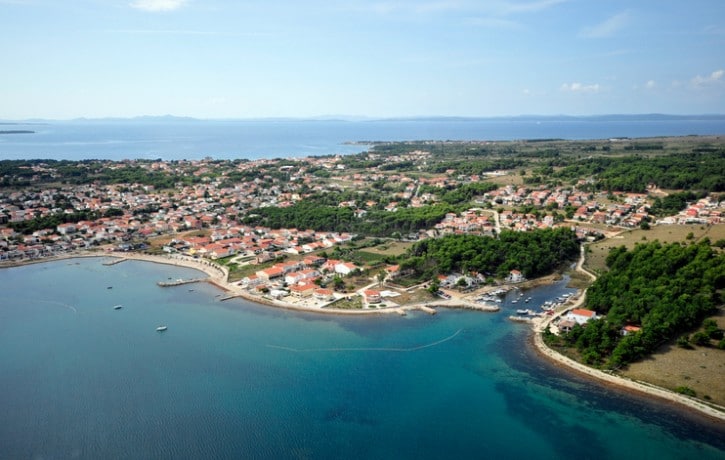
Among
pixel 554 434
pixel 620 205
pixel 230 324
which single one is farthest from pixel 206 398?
pixel 620 205

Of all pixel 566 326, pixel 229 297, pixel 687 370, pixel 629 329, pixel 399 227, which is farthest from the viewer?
pixel 399 227

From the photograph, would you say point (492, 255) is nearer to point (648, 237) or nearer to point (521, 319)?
point (521, 319)

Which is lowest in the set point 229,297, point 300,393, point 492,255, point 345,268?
point 300,393

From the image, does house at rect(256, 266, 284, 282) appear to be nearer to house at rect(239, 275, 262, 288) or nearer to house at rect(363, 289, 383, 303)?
house at rect(239, 275, 262, 288)

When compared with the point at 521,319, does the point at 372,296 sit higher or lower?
higher

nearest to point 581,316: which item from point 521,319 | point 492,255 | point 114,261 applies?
point 521,319

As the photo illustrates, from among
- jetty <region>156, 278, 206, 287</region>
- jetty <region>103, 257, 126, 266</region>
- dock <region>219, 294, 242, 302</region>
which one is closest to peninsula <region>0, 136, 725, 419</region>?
dock <region>219, 294, 242, 302</region>
